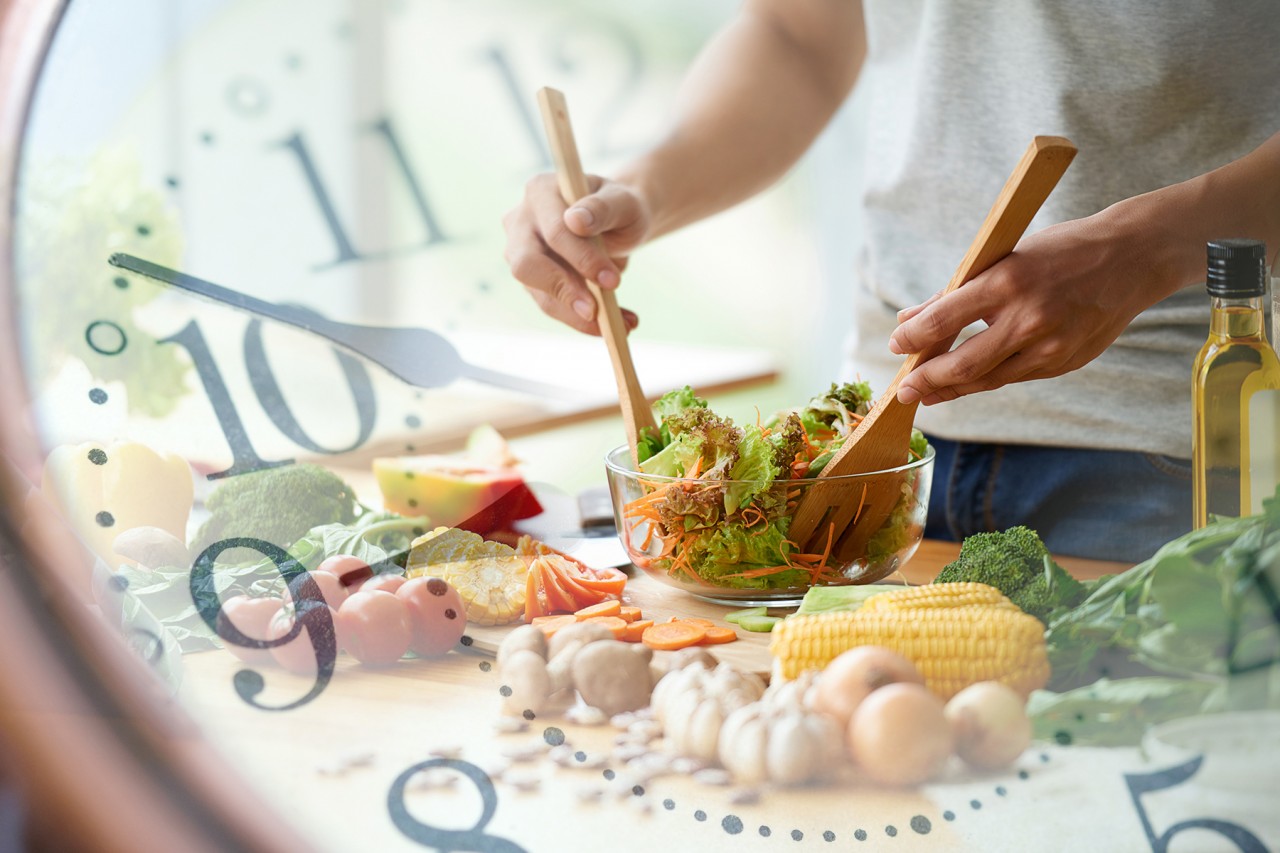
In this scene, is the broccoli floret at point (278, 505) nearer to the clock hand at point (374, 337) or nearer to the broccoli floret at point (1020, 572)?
the clock hand at point (374, 337)

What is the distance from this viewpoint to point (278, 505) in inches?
22.3

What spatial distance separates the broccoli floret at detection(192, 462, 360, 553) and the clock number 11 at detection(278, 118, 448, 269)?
0.56 ft

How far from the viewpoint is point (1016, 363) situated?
535 millimetres

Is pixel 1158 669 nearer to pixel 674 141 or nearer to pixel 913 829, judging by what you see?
pixel 913 829

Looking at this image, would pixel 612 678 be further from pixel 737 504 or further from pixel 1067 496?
pixel 1067 496

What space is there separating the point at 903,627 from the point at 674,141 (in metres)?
0.64

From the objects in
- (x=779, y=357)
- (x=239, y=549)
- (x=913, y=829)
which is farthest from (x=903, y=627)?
(x=779, y=357)

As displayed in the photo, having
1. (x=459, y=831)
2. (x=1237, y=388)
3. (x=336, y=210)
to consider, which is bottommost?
(x=459, y=831)

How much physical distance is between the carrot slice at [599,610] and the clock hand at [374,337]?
0.18m

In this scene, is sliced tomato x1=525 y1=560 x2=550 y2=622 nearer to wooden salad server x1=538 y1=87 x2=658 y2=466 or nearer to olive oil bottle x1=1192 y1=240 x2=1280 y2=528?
wooden salad server x1=538 y1=87 x2=658 y2=466
